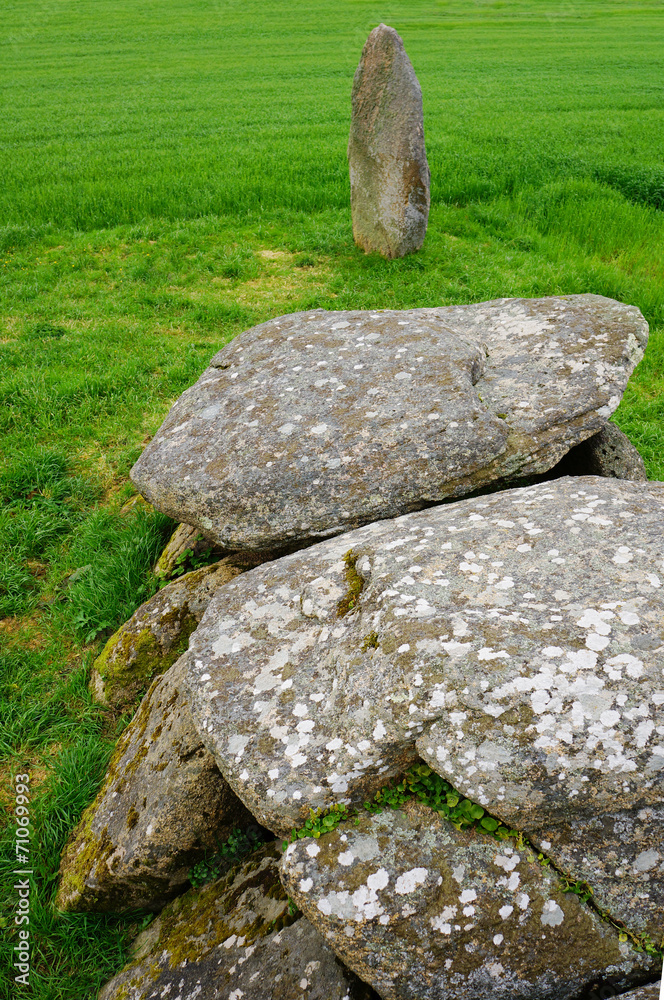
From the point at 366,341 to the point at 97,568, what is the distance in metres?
2.88

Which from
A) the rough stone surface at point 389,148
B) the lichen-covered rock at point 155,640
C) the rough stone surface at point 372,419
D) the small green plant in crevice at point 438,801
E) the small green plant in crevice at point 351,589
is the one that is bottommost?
the lichen-covered rock at point 155,640

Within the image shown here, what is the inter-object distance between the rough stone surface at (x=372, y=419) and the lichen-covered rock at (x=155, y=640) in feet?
1.25

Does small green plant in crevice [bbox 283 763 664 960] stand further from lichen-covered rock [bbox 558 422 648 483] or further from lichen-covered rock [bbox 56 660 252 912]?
lichen-covered rock [bbox 558 422 648 483]

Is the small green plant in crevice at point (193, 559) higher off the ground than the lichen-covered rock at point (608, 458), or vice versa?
the lichen-covered rock at point (608, 458)

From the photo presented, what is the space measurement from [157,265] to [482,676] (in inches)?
393

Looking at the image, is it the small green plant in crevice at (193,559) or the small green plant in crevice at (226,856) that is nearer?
the small green plant in crevice at (226,856)

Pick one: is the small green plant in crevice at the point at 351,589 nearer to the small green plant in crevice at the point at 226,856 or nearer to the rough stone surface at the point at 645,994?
the small green plant in crevice at the point at 226,856

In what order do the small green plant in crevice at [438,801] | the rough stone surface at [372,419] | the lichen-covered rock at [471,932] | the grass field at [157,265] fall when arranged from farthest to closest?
the grass field at [157,265] → the rough stone surface at [372,419] → the small green plant in crevice at [438,801] → the lichen-covered rock at [471,932]

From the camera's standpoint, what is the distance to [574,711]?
2.62 metres

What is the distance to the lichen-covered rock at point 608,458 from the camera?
16.9ft

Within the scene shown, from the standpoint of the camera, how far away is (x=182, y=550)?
5.31 metres

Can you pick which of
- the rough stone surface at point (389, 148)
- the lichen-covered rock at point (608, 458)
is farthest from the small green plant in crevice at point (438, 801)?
the rough stone surface at point (389, 148)

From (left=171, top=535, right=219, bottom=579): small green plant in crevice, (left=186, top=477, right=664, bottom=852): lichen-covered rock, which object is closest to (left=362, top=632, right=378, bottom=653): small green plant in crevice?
(left=186, top=477, right=664, bottom=852): lichen-covered rock

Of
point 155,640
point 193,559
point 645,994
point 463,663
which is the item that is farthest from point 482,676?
point 193,559
